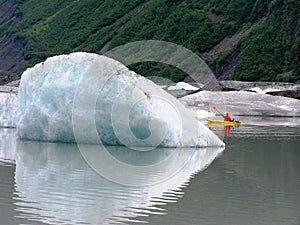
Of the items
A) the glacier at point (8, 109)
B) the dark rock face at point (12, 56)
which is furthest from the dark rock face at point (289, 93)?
the dark rock face at point (12, 56)

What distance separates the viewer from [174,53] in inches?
3509

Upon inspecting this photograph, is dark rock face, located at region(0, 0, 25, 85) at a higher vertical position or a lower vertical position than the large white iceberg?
higher

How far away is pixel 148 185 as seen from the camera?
670 inches

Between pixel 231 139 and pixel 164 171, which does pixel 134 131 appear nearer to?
pixel 164 171

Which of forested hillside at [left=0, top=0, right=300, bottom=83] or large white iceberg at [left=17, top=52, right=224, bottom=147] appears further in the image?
forested hillside at [left=0, top=0, right=300, bottom=83]

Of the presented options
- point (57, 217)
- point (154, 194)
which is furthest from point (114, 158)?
point (57, 217)

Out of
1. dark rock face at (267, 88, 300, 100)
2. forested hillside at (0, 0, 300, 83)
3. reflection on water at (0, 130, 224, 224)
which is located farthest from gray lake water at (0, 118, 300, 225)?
forested hillside at (0, 0, 300, 83)

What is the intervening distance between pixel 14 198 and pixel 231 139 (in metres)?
16.1

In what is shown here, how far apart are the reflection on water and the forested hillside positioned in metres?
56.6

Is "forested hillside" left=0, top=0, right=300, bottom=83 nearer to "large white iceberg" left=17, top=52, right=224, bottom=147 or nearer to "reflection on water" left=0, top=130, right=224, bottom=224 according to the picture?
"large white iceberg" left=17, top=52, right=224, bottom=147

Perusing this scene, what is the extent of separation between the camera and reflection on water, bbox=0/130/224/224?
13.5 meters

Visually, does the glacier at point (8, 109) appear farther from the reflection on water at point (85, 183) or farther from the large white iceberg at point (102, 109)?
the reflection on water at point (85, 183)

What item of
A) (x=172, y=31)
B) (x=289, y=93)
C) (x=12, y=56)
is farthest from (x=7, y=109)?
(x=12, y=56)

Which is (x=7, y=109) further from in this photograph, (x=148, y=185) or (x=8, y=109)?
(x=148, y=185)
